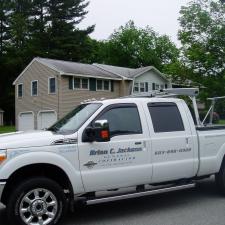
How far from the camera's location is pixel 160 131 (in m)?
7.08

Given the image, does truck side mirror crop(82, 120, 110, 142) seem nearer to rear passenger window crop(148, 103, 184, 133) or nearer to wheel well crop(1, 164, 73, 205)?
wheel well crop(1, 164, 73, 205)

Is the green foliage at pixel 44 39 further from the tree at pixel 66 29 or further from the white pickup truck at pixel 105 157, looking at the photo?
the white pickup truck at pixel 105 157

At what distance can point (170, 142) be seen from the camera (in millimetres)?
7102

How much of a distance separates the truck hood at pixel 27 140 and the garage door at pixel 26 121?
114 ft

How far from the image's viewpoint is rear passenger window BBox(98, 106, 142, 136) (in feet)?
21.9

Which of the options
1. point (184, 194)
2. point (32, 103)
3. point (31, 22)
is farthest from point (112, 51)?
point (184, 194)

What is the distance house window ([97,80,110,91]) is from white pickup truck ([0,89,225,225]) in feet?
107

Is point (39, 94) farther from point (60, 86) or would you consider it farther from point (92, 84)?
point (92, 84)

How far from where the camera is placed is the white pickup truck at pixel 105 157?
589 cm

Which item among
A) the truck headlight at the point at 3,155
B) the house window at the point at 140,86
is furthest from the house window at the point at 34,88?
the truck headlight at the point at 3,155

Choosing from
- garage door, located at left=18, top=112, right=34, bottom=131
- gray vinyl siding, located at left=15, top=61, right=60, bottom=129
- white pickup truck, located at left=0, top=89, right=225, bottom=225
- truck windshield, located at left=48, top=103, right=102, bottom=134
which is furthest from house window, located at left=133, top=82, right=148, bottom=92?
truck windshield, located at left=48, top=103, right=102, bottom=134

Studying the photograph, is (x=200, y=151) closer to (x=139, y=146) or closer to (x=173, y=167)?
(x=173, y=167)

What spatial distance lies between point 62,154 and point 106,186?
0.85 m

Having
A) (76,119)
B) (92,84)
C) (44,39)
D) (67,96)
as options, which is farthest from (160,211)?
(44,39)
